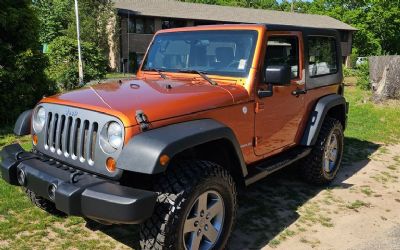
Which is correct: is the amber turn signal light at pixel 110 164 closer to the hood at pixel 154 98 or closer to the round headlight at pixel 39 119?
the hood at pixel 154 98

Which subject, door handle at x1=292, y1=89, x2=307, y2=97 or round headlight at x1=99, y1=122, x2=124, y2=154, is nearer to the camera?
round headlight at x1=99, y1=122, x2=124, y2=154

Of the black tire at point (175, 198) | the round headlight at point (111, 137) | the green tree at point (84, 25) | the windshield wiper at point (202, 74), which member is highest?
the green tree at point (84, 25)

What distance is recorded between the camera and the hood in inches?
125

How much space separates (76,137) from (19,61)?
609cm

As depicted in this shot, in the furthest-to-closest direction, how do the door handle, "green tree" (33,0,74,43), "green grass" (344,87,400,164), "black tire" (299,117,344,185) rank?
"green tree" (33,0,74,43) < "green grass" (344,87,400,164) < "black tire" (299,117,344,185) < the door handle

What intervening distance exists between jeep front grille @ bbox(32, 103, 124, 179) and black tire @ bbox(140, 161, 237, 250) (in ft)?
1.25

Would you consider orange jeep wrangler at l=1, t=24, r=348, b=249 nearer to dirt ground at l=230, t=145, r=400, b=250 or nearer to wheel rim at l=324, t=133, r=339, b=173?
wheel rim at l=324, t=133, r=339, b=173

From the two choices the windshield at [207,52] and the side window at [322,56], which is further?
the side window at [322,56]

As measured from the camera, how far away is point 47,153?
353cm

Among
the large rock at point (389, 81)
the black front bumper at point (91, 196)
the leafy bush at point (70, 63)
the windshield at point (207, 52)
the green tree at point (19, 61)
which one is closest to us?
the black front bumper at point (91, 196)

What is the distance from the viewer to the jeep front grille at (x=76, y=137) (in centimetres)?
310

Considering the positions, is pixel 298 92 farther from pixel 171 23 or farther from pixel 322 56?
pixel 171 23

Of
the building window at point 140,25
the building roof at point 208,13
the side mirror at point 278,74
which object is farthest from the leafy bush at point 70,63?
the building window at point 140,25

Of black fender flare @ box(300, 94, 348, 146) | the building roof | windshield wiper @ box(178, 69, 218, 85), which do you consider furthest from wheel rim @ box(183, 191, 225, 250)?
the building roof
